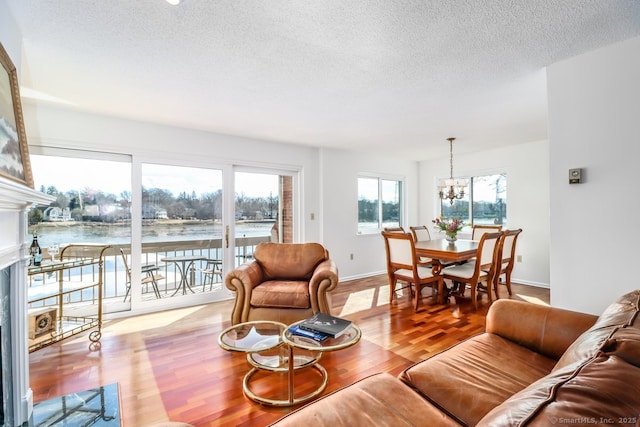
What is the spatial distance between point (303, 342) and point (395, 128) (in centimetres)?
303

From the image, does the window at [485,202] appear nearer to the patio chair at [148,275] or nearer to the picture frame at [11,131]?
the patio chair at [148,275]

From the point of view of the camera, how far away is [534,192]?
15.4ft

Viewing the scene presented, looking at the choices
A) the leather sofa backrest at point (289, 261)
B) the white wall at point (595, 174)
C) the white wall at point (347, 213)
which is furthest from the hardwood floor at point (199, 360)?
the white wall at point (347, 213)

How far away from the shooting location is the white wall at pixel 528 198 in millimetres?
4602

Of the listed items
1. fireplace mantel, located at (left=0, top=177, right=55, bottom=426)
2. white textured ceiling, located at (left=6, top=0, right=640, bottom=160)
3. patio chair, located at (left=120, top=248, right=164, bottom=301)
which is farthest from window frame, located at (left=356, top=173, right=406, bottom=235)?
fireplace mantel, located at (left=0, top=177, right=55, bottom=426)

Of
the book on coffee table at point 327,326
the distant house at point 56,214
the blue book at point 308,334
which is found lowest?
the blue book at point 308,334

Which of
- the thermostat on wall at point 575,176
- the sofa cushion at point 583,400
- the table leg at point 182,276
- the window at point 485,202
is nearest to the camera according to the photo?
the sofa cushion at point 583,400

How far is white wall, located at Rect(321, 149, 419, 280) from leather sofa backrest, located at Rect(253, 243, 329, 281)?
1569 mm

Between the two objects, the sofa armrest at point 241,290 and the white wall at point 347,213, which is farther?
the white wall at point 347,213

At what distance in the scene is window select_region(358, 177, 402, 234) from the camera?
5695mm

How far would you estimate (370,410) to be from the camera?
3.63 feet

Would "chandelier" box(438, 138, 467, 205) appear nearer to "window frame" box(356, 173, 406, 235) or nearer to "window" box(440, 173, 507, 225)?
"window" box(440, 173, 507, 225)

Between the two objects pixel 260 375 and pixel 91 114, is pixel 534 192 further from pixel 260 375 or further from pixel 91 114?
pixel 91 114

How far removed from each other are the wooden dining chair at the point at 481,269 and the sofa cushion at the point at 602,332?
88.3 inches
